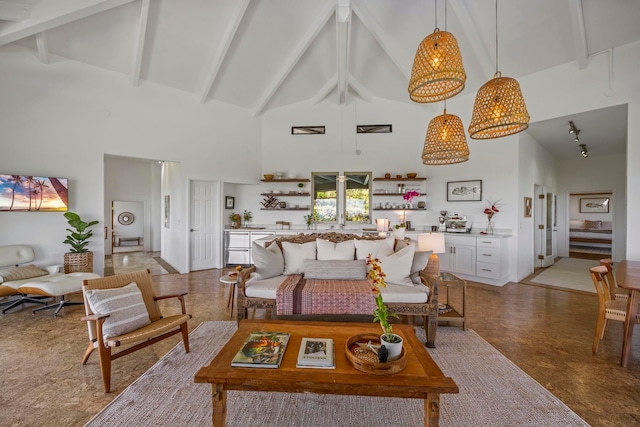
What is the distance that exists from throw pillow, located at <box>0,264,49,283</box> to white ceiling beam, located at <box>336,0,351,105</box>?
232 inches

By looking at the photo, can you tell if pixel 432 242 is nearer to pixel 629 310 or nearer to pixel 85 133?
pixel 629 310

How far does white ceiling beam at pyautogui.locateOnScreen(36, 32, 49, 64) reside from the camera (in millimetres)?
3968

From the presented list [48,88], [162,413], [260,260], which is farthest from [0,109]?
[162,413]

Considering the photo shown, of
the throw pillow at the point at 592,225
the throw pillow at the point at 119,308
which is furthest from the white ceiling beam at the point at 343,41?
the throw pillow at the point at 592,225

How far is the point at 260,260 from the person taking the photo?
10.8ft

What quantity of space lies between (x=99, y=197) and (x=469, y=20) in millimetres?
6947

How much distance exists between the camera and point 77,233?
4.51m

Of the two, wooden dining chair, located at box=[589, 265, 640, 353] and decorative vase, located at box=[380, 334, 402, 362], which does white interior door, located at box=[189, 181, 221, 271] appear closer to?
decorative vase, located at box=[380, 334, 402, 362]

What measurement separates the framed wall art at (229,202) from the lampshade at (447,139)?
5184 millimetres

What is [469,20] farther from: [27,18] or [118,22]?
[27,18]

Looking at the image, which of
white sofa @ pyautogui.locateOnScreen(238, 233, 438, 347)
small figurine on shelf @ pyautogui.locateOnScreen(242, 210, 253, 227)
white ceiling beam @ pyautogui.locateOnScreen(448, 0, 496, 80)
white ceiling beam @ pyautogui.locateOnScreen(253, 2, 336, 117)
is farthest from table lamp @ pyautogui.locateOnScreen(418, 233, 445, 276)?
small figurine on shelf @ pyautogui.locateOnScreen(242, 210, 253, 227)

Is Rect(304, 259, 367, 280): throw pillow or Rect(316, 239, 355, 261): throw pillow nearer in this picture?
Rect(304, 259, 367, 280): throw pillow

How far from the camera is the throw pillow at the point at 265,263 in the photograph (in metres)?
3.26

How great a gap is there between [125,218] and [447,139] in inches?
427
